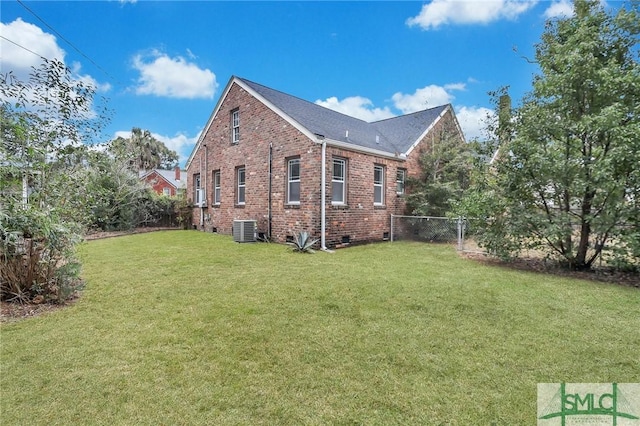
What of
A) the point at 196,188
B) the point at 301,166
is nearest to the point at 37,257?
the point at 301,166

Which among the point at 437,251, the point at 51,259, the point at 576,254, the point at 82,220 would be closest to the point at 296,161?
the point at 437,251

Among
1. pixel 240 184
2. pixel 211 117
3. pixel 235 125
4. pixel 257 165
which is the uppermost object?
pixel 211 117

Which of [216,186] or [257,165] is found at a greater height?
[257,165]

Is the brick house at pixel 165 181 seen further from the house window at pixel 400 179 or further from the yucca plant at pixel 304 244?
the yucca plant at pixel 304 244

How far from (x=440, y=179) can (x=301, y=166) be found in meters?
6.27

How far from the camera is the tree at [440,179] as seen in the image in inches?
470

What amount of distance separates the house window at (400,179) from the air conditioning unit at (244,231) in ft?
19.4

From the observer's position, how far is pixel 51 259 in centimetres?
434

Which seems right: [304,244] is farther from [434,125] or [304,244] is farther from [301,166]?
[434,125]

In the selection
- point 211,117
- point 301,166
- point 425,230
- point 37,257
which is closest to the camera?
point 37,257

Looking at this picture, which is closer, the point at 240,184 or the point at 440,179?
the point at 440,179

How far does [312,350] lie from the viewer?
3061mm

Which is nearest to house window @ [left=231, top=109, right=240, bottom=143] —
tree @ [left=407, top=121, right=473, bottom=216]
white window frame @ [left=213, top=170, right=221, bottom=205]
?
white window frame @ [left=213, top=170, right=221, bottom=205]

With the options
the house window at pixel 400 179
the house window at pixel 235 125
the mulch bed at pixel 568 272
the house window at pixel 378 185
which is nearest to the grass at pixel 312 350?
the mulch bed at pixel 568 272
